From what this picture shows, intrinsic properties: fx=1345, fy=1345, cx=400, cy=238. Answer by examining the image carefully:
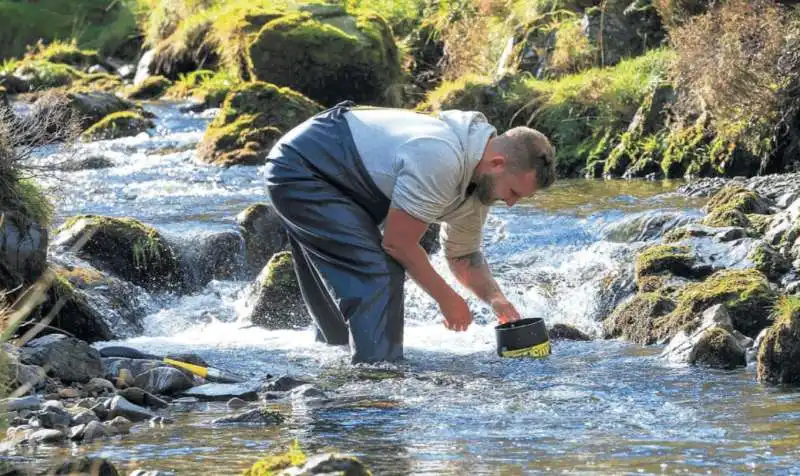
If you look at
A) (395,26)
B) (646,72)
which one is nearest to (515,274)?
(646,72)

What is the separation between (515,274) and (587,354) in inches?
105

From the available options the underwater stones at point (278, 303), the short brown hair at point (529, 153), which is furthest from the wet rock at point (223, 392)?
the underwater stones at point (278, 303)

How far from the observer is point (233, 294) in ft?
34.0

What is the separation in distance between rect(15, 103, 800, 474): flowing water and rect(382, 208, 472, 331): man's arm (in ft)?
1.23

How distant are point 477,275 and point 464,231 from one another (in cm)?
27

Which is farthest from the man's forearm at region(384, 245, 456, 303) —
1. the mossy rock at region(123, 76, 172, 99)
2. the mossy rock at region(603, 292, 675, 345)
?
the mossy rock at region(123, 76, 172, 99)

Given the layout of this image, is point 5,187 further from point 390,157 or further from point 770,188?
A: point 770,188

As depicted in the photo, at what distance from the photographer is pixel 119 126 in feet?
62.4

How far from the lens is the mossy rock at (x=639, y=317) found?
820cm

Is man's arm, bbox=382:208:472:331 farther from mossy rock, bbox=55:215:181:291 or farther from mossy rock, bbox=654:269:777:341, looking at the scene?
mossy rock, bbox=55:215:181:291

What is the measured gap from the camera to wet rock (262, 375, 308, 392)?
263 inches

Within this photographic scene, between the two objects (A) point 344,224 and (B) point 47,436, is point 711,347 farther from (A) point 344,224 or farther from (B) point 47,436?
→ (B) point 47,436

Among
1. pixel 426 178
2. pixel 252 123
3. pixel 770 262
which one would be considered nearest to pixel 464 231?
pixel 426 178

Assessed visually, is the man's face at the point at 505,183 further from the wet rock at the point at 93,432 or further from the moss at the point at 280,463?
the moss at the point at 280,463
